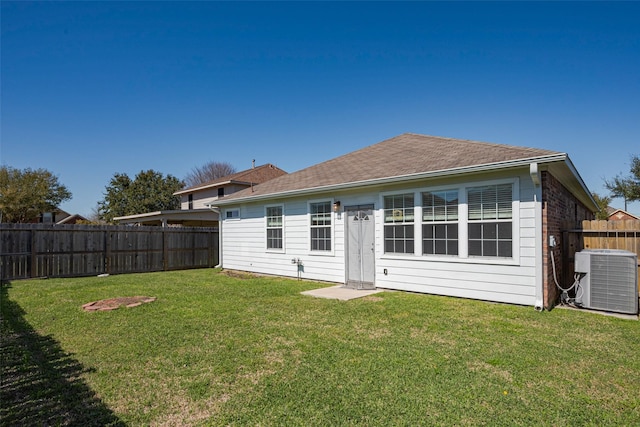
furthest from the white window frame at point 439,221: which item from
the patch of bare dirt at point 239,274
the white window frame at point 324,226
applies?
the patch of bare dirt at point 239,274

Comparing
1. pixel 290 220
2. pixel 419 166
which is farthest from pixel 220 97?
pixel 419 166

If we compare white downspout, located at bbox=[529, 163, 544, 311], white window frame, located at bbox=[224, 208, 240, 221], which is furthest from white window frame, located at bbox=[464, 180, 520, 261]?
→ white window frame, located at bbox=[224, 208, 240, 221]

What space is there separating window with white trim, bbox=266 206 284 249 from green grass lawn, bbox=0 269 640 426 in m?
4.86

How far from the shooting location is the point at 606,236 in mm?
7180

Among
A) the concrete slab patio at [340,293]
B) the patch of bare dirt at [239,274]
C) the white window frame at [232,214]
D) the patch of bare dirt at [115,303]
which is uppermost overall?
the white window frame at [232,214]

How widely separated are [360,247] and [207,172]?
141ft

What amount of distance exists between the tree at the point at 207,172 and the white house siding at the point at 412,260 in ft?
120

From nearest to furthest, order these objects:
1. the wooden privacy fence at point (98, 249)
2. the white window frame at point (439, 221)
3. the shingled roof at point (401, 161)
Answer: the shingled roof at point (401, 161) < the white window frame at point (439, 221) < the wooden privacy fence at point (98, 249)

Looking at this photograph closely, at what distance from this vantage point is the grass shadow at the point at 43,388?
8.65 ft

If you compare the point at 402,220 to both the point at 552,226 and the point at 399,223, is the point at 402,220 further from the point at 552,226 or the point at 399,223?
the point at 552,226

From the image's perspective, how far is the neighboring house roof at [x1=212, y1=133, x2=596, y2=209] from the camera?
6484mm

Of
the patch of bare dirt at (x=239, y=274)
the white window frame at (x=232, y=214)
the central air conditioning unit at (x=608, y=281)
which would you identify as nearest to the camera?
the central air conditioning unit at (x=608, y=281)

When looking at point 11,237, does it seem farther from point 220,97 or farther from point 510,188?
point 510,188

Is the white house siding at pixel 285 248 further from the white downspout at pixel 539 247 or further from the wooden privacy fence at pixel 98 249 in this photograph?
the white downspout at pixel 539 247
